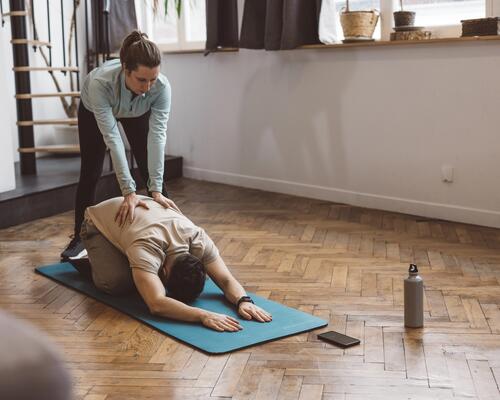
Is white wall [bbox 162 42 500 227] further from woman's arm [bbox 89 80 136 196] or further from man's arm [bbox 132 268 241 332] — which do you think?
man's arm [bbox 132 268 241 332]

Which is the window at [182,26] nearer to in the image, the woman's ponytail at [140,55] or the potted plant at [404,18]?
the potted plant at [404,18]

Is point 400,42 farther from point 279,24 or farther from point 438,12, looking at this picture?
point 279,24

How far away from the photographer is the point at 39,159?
633cm

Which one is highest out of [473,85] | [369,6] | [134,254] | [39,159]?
[369,6]

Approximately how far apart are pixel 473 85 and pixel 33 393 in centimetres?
409

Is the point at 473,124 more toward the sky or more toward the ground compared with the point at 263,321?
more toward the sky

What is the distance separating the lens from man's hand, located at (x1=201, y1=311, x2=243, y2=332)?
2.82 m

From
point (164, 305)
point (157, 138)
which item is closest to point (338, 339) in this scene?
point (164, 305)

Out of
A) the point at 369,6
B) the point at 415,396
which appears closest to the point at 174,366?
the point at 415,396

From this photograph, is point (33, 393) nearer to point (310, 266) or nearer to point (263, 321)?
point (263, 321)

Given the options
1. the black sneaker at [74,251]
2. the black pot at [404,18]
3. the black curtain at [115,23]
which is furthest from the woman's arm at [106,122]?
the black curtain at [115,23]

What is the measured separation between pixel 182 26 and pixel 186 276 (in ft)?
12.4

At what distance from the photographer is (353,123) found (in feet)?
16.7

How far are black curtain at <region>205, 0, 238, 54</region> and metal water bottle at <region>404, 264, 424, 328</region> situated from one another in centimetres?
319
